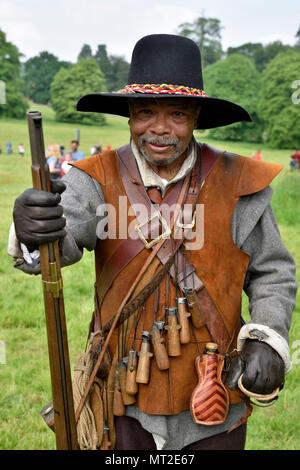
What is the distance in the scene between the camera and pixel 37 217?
1.50m

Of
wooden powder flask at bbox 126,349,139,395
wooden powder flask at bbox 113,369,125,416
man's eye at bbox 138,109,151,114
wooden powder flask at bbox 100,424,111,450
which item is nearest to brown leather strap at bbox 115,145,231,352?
man's eye at bbox 138,109,151,114

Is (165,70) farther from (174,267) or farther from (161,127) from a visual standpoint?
(174,267)

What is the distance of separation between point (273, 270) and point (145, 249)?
635 mm

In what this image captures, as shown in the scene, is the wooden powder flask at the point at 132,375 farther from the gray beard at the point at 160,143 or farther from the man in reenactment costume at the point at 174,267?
the gray beard at the point at 160,143

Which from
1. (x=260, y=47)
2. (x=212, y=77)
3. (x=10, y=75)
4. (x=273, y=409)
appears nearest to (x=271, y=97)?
(x=212, y=77)

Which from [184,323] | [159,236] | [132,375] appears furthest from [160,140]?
[132,375]

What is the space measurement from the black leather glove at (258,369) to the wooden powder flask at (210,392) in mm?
86

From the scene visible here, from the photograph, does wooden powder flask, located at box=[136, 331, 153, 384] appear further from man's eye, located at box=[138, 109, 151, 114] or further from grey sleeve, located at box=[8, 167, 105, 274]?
man's eye, located at box=[138, 109, 151, 114]

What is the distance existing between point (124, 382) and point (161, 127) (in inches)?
46.9

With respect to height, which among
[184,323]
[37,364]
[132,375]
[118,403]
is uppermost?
[184,323]

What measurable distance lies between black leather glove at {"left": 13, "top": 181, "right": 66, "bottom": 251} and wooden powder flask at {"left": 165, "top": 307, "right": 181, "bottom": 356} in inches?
27.5

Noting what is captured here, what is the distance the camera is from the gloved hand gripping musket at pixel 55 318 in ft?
4.78

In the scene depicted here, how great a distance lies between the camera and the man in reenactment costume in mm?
1987
